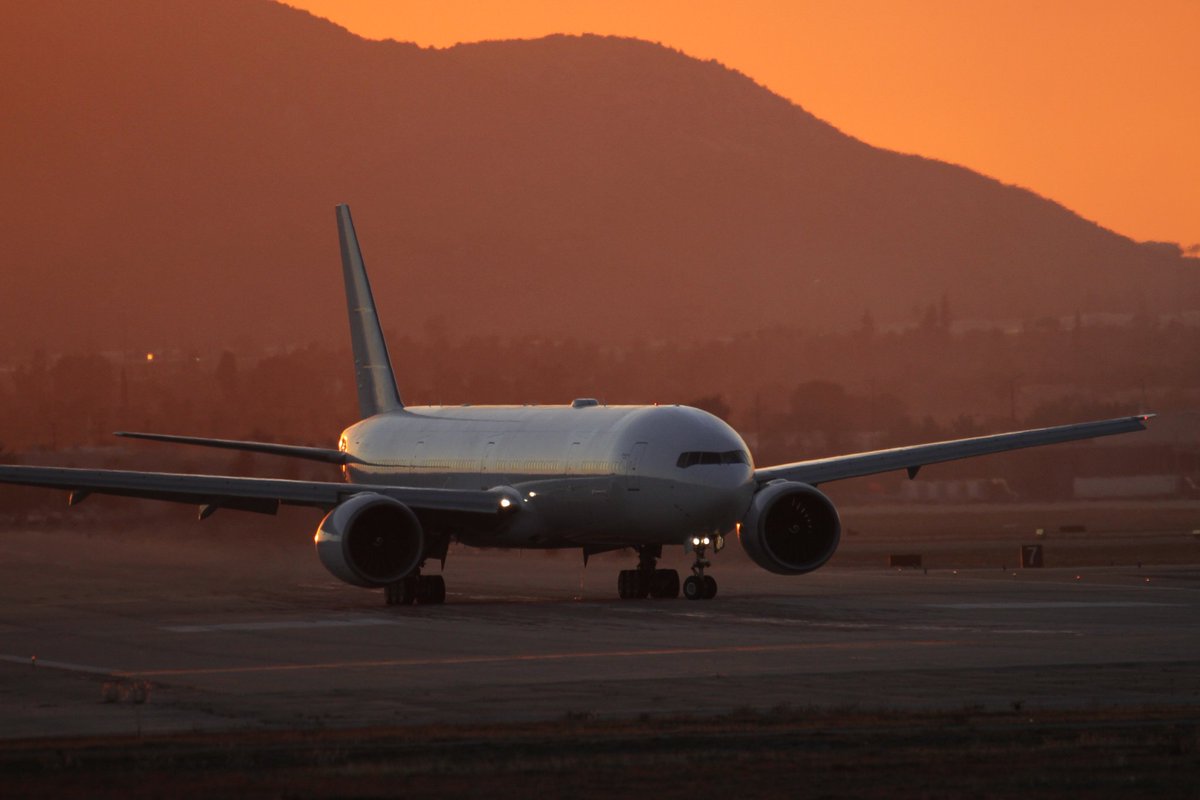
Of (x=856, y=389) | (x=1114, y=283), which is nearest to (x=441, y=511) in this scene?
(x=856, y=389)

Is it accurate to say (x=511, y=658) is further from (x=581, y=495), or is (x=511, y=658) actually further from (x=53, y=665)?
(x=581, y=495)

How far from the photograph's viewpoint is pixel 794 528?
37.4 m

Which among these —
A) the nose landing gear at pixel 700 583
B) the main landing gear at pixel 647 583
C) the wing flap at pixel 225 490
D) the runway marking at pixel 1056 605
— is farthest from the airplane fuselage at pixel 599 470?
the runway marking at pixel 1056 605

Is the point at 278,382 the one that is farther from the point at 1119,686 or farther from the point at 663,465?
the point at 1119,686

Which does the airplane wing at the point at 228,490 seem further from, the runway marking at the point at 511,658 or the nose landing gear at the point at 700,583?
the runway marking at the point at 511,658

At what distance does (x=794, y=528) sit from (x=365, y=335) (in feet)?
47.7

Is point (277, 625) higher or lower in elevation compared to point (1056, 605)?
lower

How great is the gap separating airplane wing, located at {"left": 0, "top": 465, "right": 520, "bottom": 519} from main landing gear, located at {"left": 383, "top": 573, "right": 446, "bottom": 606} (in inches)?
53.4

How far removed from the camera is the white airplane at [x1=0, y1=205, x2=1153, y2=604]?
35219 millimetres

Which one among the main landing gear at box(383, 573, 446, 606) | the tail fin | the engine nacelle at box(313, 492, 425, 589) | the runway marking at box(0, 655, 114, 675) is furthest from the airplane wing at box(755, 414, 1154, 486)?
the runway marking at box(0, 655, 114, 675)

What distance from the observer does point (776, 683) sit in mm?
21859

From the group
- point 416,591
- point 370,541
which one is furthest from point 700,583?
point 370,541

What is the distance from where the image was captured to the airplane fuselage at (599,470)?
35.8m

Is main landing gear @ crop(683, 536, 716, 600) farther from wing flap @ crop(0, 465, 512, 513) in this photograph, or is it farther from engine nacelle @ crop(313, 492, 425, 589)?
engine nacelle @ crop(313, 492, 425, 589)
